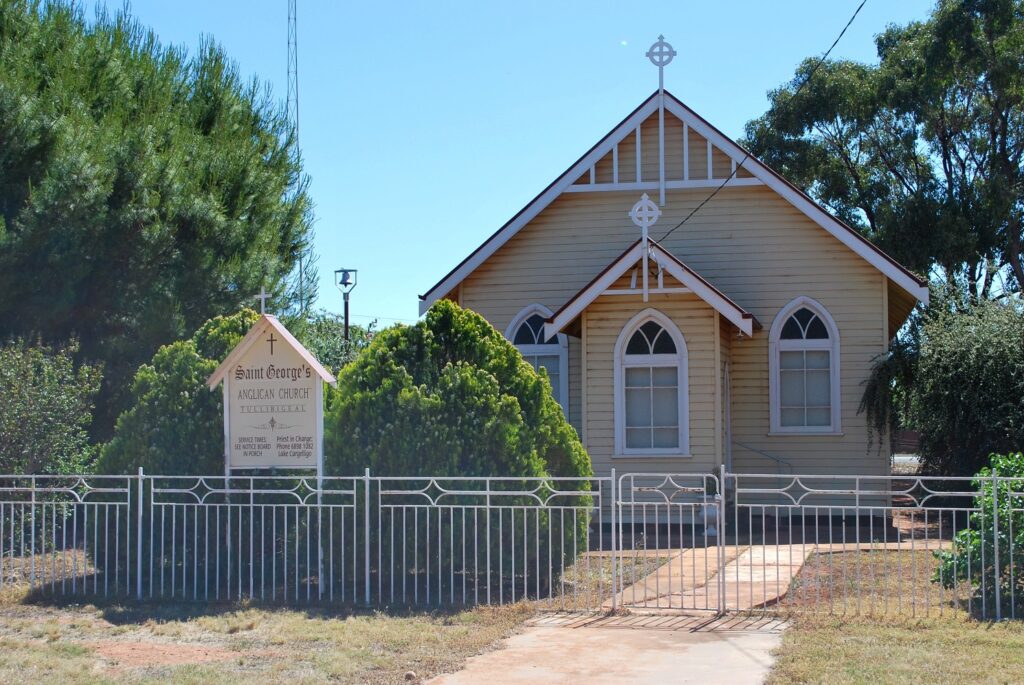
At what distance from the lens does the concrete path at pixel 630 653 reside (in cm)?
801

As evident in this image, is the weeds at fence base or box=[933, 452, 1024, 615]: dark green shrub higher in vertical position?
box=[933, 452, 1024, 615]: dark green shrub

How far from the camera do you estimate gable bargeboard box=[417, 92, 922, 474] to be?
57.2ft

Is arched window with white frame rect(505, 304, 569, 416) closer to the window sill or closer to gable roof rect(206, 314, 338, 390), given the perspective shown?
the window sill

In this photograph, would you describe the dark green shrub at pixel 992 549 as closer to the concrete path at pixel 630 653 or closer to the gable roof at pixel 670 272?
the concrete path at pixel 630 653

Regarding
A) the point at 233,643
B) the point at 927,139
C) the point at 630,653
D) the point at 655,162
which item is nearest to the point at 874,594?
the point at 630,653

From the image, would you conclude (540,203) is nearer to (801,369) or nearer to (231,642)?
(801,369)

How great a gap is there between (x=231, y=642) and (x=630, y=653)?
3318 millimetres

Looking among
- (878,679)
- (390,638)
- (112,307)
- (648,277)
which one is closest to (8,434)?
(112,307)

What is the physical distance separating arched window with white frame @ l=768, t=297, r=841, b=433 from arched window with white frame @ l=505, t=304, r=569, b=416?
3.47m

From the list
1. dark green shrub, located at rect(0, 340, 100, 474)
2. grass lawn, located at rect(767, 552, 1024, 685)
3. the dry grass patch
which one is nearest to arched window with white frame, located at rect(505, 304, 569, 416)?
dark green shrub, located at rect(0, 340, 100, 474)

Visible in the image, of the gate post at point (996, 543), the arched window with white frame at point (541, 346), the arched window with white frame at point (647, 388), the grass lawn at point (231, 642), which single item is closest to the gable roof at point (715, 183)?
the arched window with white frame at point (541, 346)

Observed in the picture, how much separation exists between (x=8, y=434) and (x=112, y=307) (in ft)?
16.2

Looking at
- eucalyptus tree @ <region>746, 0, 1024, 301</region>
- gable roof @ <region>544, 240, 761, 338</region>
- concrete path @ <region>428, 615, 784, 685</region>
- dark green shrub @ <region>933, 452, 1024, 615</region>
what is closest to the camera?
concrete path @ <region>428, 615, 784, 685</region>

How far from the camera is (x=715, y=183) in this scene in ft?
63.0
